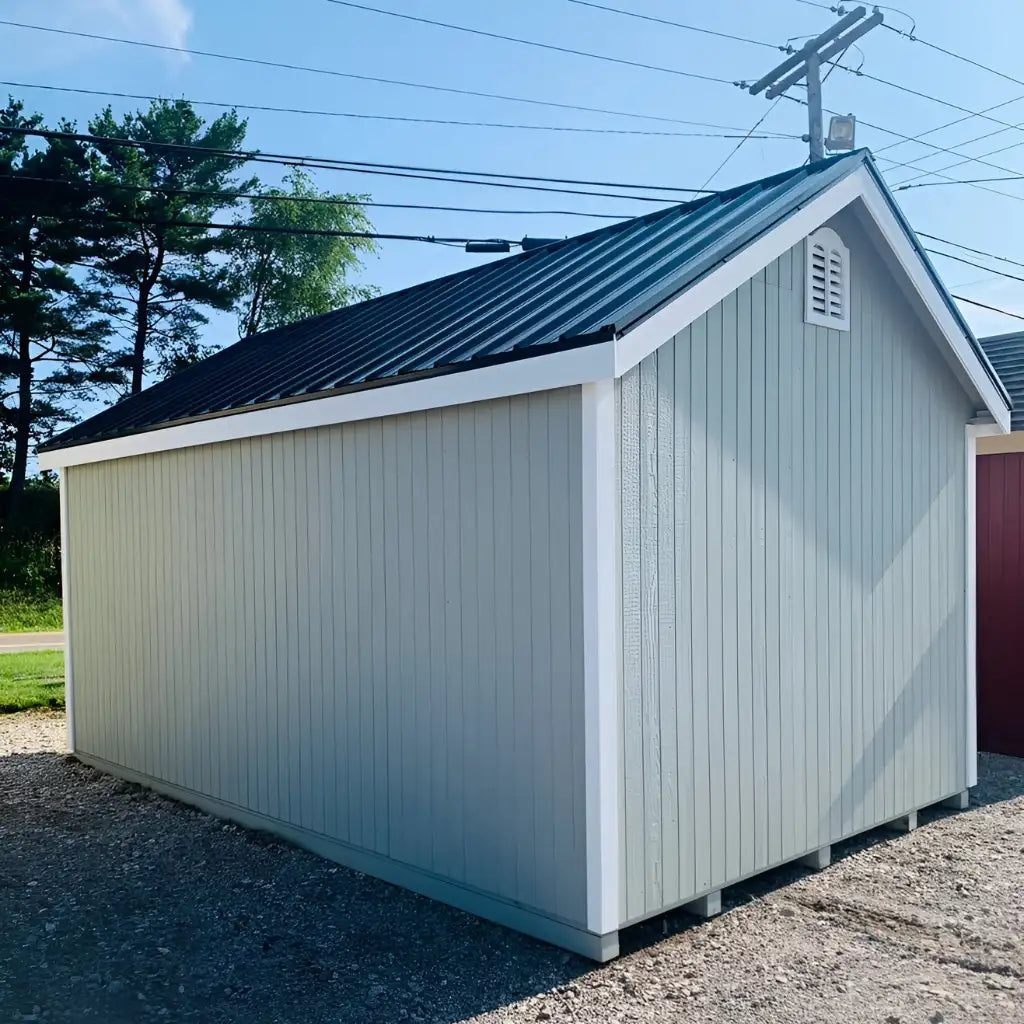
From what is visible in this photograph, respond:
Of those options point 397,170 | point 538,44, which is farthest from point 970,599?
point 538,44

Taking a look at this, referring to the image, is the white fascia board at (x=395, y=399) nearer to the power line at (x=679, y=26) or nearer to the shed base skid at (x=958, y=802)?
the shed base skid at (x=958, y=802)

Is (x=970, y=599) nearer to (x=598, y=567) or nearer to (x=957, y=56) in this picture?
(x=598, y=567)

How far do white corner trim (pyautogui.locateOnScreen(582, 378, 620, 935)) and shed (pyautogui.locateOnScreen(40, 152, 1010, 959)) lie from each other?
15 millimetres

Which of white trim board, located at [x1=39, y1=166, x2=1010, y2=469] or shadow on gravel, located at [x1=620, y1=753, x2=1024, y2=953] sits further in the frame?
shadow on gravel, located at [x1=620, y1=753, x2=1024, y2=953]

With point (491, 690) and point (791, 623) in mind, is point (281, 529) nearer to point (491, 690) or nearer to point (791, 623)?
point (491, 690)

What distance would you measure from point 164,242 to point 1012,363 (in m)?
18.8

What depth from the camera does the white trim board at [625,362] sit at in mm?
4148

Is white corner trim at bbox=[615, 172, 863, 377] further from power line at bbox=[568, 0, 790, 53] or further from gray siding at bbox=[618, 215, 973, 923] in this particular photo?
power line at bbox=[568, 0, 790, 53]

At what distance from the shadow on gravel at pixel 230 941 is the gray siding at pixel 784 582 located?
30.5 inches

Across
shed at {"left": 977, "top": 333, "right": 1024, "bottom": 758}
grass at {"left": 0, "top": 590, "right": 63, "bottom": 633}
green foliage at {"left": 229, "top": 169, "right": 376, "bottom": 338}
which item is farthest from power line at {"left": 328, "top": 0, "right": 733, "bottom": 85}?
grass at {"left": 0, "top": 590, "right": 63, "bottom": 633}

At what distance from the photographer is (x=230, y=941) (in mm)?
4430

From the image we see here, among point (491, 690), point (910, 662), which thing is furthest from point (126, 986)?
point (910, 662)

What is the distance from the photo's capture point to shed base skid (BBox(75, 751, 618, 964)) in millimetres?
4156

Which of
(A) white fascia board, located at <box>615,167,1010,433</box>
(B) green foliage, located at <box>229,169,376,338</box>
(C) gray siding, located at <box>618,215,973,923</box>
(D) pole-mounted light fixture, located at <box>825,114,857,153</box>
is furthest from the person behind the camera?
(B) green foliage, located at <box>229,169,376,338</box>
